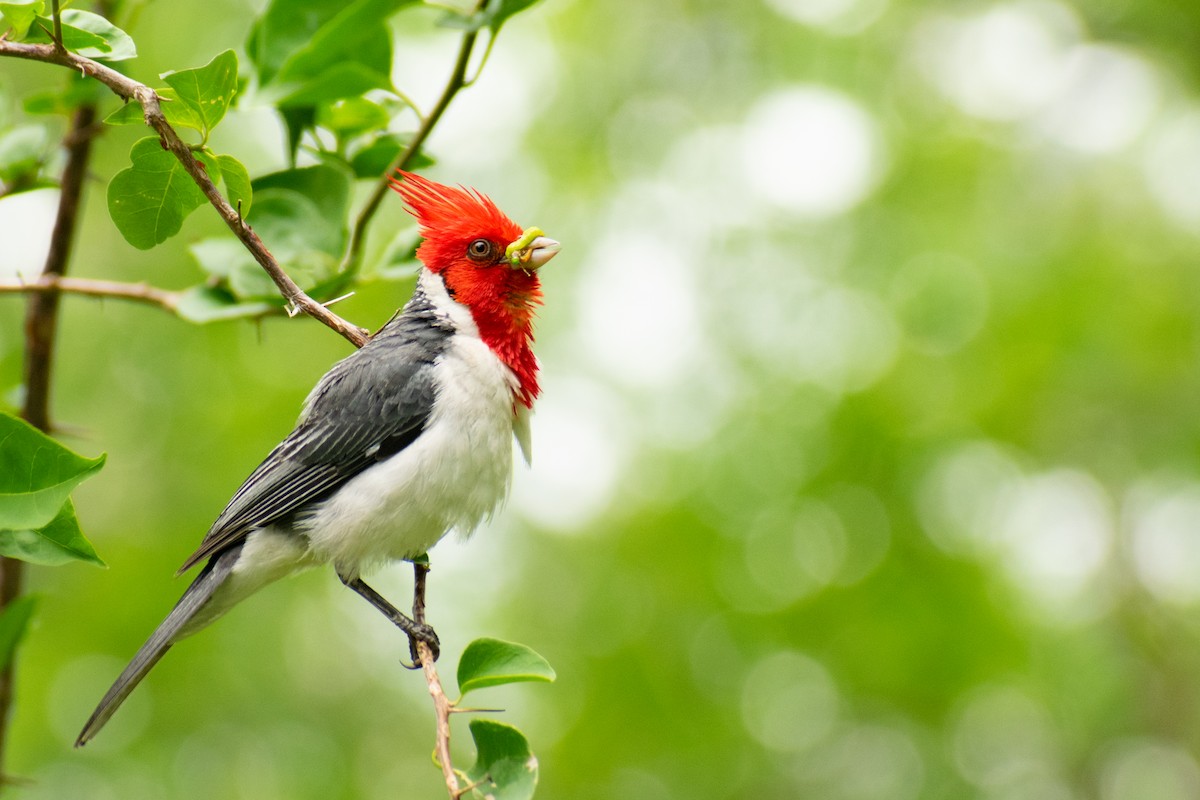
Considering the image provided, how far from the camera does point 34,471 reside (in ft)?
6.77

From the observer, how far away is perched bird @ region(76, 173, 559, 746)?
3.62 metres

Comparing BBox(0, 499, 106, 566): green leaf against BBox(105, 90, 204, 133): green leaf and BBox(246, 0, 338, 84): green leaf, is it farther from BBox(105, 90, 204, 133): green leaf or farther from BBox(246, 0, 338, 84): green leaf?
BBox(246, 0, 338, 84): green leaf

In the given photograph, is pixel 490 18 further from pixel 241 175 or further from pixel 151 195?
pixel 151 195

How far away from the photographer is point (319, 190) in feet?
10.4

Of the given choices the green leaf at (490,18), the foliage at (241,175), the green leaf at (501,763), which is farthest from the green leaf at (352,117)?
the green leaf at (501,763)

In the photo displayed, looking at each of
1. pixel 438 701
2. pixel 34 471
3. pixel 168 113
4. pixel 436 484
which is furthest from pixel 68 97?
pixel 438 701

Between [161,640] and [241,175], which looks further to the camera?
[161,640]

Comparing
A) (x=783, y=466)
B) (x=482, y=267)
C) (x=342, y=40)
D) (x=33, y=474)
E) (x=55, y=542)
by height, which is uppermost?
(x=342, y=40)

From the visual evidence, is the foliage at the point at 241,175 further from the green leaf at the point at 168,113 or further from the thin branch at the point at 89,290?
the thin branch at the point at 89,290

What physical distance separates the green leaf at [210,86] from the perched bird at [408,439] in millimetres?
1042

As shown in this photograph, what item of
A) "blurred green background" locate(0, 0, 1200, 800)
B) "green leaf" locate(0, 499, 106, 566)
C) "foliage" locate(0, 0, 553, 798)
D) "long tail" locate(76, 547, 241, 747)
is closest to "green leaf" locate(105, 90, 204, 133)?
"foliage" locate(0, 0, 553, 798)

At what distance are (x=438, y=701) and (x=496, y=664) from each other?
188 mm

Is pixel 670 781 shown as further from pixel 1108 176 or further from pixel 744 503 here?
pixel 1108 176

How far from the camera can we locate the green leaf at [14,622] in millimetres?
3002
